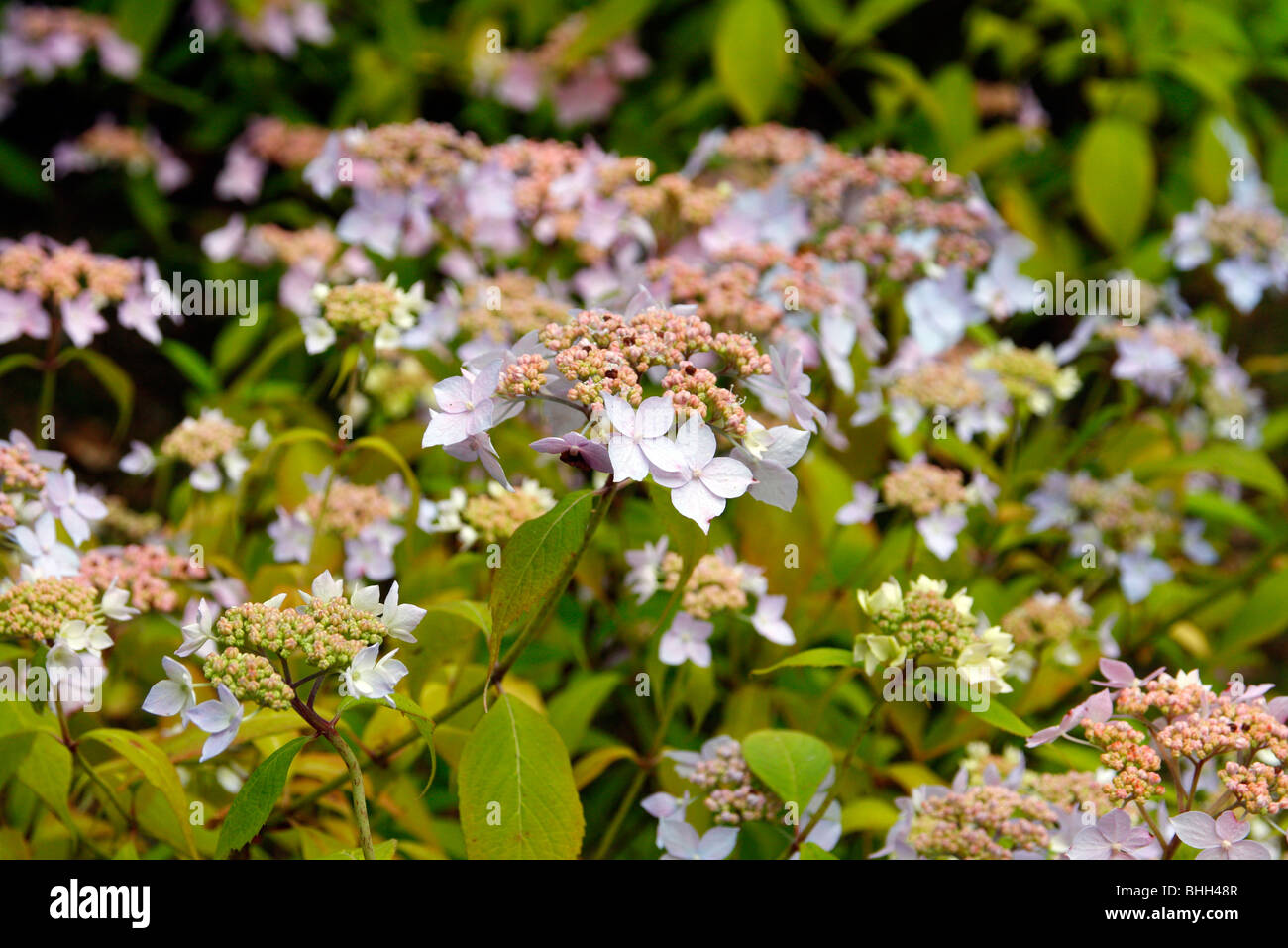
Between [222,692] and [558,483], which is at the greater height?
[558,483]

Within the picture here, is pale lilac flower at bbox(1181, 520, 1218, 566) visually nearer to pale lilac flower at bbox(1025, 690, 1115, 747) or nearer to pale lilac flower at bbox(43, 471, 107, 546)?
pale lilac flower at bbox(1025, 690, 1115, 747)

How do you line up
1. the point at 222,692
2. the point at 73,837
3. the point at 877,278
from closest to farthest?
1. the point at 222,692
2. the point at 73,837
3. the point at 877,278

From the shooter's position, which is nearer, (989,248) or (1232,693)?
(1232,693)

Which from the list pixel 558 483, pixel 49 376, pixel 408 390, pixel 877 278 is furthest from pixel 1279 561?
pixel 49 376

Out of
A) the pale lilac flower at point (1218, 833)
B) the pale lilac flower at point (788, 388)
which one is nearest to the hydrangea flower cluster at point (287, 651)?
the pale lilac flower at point (788, 388)

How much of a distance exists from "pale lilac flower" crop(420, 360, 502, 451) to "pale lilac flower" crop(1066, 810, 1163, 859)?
0.84 m

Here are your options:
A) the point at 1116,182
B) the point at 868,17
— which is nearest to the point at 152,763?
the point at 868,17

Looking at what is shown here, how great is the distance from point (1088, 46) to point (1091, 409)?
39.6 inches

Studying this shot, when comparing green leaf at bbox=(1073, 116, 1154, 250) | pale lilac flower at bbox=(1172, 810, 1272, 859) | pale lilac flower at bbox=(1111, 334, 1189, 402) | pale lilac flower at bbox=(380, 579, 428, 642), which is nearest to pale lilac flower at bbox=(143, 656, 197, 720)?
pale lilac flower at bbox=(380, 579, 428, 642)

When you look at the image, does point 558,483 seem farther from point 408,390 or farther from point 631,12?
point 631,12

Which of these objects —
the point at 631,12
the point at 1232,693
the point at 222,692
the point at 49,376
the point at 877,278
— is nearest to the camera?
the point at 222,692

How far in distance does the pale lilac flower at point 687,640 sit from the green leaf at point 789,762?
0.57 feet

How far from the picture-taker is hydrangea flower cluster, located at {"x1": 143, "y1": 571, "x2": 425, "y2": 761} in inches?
49.4

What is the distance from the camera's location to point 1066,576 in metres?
2.44
